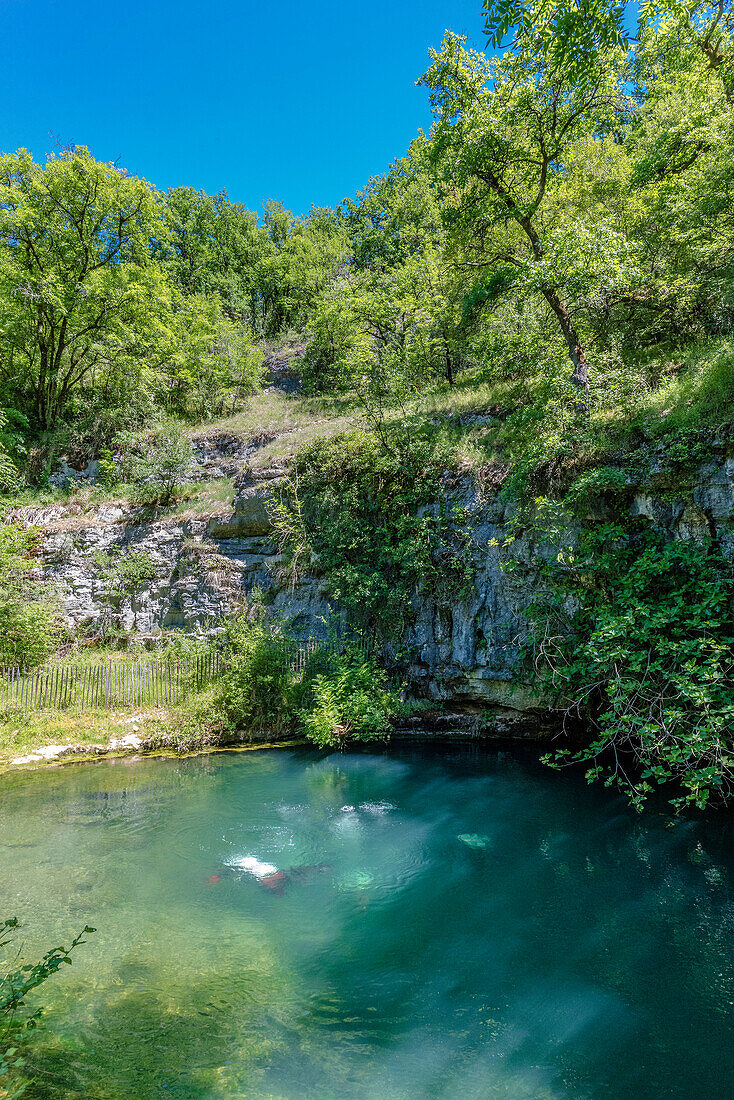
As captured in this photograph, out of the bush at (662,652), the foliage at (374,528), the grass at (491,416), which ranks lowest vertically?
the bush at (662,652)

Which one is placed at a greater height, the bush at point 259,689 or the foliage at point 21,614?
the foliage at point 21,614

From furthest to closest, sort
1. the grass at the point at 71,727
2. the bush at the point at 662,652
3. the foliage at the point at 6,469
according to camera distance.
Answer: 1. the foliage at the point at 6,469
2. the grass at the point at 71,727
3. the bush at the point at 662,652

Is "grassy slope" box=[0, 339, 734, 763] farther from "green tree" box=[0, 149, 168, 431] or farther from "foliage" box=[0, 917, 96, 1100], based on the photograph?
"foliage" box=[0, 917, 96, 1100]

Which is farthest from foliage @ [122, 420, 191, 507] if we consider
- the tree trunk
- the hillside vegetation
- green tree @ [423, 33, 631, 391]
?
the tree trunk

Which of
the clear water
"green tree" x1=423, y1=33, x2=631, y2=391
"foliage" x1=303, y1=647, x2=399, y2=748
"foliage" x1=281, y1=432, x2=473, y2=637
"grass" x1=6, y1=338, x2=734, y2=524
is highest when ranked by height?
"green tree" x1=423, y1=33, x2=631, y2=391

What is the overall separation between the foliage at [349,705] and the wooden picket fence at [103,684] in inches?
108

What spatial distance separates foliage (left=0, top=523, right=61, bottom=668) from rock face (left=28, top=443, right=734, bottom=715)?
26.4 inches

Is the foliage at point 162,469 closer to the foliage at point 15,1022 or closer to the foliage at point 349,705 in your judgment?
the foliage at point 349,705

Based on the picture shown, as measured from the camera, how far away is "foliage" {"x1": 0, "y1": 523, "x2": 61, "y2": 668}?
11086 mm

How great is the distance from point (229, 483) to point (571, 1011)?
13.6 metres

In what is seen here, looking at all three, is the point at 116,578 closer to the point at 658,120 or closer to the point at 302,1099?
the point at 302,1099

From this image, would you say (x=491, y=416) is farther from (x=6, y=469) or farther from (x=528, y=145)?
(x=6, y=469)

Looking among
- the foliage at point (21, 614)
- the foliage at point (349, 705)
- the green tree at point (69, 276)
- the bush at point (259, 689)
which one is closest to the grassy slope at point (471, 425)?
the foliage at point (21, 614)

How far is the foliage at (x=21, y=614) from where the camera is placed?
11086mm
